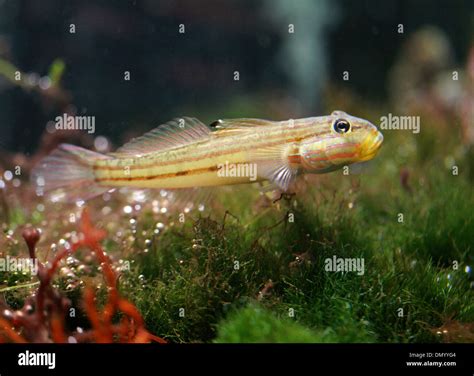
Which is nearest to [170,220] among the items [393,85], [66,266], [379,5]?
[66,266]

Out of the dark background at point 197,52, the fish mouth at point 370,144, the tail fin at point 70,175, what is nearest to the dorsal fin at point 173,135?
the tail fin at point 70,175

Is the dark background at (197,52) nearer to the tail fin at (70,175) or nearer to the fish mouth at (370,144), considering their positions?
the tail fin at (70,175)

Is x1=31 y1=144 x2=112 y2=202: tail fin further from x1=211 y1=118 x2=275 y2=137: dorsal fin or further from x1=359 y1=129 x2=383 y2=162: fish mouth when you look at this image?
x1=359 y1=129 x2=383 y2=162: fish mouth

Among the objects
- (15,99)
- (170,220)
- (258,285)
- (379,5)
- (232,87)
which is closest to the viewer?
(258,285)

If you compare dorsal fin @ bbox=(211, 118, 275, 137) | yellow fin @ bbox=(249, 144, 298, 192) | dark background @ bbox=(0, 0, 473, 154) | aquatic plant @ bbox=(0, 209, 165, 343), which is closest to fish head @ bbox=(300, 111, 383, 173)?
yellow fin @ bbox=(249, 144, 298, 192)

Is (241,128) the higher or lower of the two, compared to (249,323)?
higher
